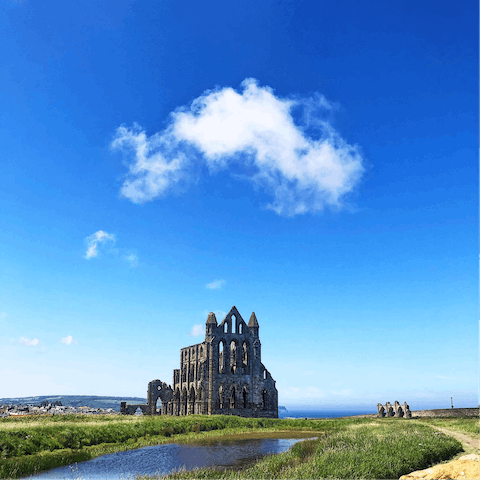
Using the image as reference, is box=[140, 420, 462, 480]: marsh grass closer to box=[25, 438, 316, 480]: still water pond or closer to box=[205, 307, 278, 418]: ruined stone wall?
box=[25, 438, 316, 480]: still water pond

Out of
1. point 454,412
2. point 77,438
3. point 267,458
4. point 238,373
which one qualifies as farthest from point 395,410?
point 77,438

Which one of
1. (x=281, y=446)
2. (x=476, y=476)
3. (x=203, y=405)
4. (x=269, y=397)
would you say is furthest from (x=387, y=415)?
(x=476, y=476)

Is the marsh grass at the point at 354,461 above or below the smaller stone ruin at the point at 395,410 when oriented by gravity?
above

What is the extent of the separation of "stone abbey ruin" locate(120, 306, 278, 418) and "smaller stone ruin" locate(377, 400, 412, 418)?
55.5 feet

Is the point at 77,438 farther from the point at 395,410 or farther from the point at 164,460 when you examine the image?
the point at 395,410

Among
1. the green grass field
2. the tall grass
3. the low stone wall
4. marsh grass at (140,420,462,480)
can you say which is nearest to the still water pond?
the tall grass

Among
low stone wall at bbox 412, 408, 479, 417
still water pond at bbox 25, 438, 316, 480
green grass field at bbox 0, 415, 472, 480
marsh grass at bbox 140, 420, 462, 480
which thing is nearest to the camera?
marsh grass at bbox 140, 420, 462, 480

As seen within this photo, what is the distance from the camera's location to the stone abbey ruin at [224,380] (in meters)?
66.0

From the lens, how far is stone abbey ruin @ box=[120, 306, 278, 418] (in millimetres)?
66000

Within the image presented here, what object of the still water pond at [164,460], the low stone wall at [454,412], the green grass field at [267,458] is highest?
the green grass field at [267,458]

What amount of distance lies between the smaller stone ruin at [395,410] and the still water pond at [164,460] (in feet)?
98.9

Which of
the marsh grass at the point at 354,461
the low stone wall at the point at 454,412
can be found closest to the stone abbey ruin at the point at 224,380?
the low stone wall at the point at 454,412

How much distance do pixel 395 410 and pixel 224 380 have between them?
2555 centimetres

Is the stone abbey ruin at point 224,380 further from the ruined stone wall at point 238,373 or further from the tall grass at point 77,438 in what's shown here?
the tall grass at point 77,438
